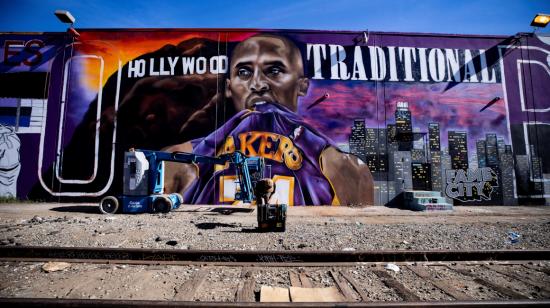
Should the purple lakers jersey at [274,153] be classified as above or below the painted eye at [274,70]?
below

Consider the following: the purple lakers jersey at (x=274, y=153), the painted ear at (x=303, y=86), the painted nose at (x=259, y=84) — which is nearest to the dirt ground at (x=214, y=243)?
the purple lakers jersey at (x=274, y=153)

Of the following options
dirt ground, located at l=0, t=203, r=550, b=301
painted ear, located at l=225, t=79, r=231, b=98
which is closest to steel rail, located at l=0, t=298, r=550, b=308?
dirt ground, located at l=0, t=203, r=550, b=301

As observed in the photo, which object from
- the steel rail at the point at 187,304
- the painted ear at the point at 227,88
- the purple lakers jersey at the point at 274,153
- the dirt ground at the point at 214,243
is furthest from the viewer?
the painted ear at the point at 227,88

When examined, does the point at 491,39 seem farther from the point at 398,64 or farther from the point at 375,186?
the point at 375,186

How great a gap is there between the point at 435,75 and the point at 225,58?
11.7 metres

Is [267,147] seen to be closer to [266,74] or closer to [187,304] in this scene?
[266,74]

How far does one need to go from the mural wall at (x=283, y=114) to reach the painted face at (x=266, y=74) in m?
0.06

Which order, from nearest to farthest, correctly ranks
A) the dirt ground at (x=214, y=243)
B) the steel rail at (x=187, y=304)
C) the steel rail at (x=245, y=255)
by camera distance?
the steel rail at (x=187, y=304)
the dirt ground at (x=214, y=243)
the steel rail at (x=245, y=255)

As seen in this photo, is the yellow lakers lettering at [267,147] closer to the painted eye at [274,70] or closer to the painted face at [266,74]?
the painted face at [266,74]

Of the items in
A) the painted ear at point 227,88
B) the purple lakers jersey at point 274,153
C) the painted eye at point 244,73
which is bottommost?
the purple lakers jersey at point 274,153

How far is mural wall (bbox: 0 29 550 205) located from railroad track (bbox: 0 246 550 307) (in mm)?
8882

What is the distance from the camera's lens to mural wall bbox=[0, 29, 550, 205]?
14.0m

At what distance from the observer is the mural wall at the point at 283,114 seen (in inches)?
551

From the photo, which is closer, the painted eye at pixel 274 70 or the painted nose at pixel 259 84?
the painted nose at pixel 259 84
